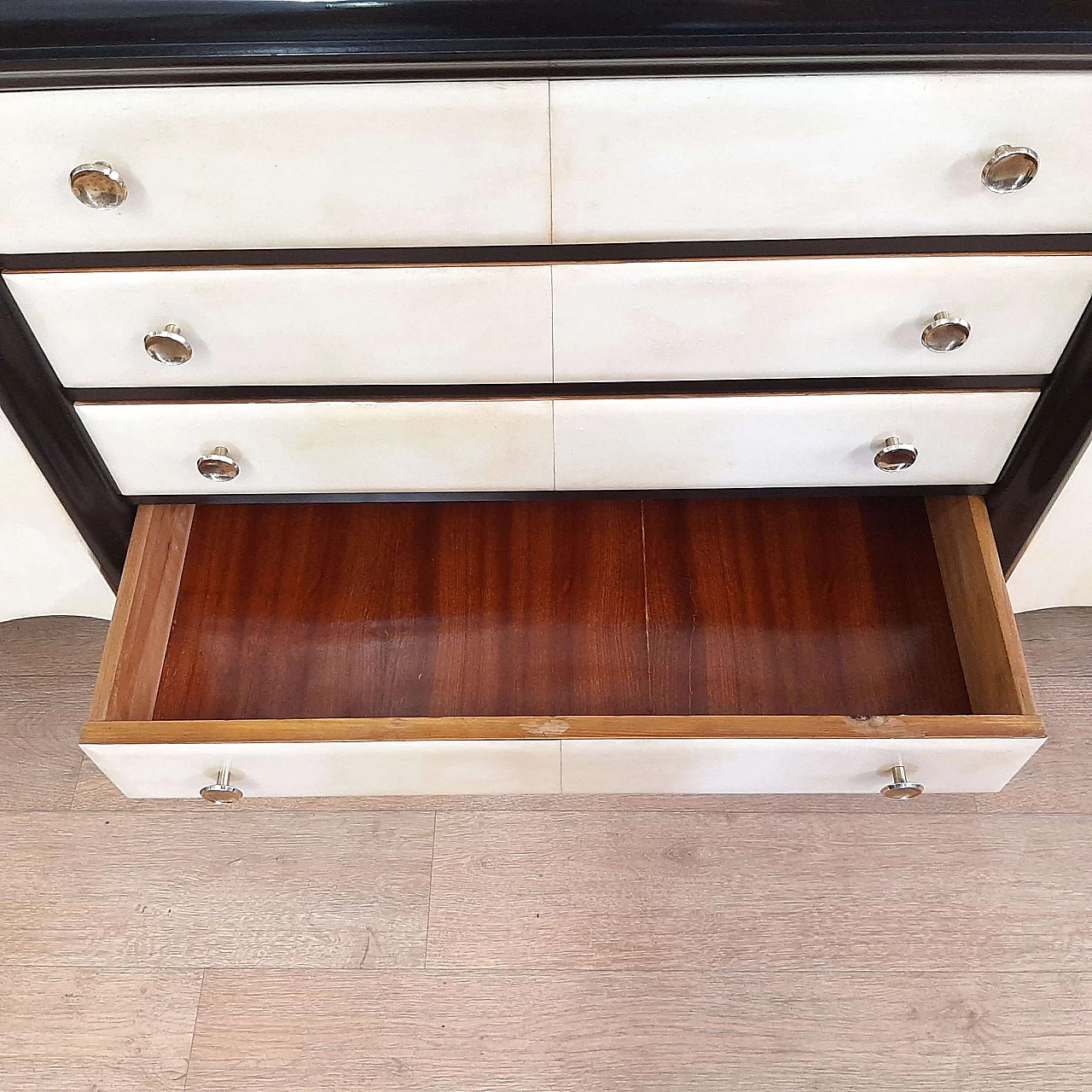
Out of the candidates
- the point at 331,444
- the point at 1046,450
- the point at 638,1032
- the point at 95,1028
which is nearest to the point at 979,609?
the point at 1046,450

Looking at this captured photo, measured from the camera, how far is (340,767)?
0.87 meters

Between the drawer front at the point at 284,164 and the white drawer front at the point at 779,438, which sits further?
the white drawer front at the point at 779,438

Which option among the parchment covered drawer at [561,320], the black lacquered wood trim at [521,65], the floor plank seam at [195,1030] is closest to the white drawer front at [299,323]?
the parchment covered drawer at [561,320]

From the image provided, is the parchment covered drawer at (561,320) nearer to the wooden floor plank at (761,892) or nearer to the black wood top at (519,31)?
the black wood top at (519,31)

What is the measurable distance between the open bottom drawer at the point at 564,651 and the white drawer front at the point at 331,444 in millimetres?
96

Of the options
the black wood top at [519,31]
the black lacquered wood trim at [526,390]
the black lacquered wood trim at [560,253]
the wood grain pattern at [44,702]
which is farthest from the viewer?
the wood grain pattern at [44,702]

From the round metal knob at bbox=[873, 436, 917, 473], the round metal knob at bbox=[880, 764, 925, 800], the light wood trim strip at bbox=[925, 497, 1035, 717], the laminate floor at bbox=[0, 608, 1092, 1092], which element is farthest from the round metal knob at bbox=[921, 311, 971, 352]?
the laminate floor at bbox=[0, 608, 1092, 1092]

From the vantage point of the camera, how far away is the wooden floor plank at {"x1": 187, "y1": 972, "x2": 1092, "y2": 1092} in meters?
0.89

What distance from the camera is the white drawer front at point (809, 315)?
751mm

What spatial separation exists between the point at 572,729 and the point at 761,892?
30 centimetres

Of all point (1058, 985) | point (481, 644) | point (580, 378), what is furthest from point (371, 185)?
point (1058, 985)

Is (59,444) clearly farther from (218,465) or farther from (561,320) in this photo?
(561,320)

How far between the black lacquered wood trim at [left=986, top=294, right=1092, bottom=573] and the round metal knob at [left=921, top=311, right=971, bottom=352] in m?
0.09

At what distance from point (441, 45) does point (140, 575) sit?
550mm
